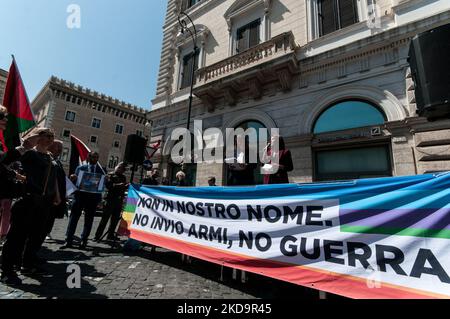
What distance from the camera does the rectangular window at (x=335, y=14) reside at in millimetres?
8250

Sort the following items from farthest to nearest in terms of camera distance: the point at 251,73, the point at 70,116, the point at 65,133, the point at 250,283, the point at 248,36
→ the point at 70,116
the point at 65,133
the point at 248,36
the point at 251,73
the point at 250,283

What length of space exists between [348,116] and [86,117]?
4261 centimetres

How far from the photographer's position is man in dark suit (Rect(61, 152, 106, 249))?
4.70 meters

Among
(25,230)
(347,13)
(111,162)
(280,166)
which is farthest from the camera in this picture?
(111,162)

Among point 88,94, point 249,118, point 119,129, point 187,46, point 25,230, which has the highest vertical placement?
point 88,94

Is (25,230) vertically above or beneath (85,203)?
beneath

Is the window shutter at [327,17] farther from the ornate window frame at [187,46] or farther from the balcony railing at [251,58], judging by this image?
the ornate window frame at [187,46]

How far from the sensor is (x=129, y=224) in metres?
Answer: 4.98

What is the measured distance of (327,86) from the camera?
308 inches

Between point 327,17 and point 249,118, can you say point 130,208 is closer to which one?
point 249,118

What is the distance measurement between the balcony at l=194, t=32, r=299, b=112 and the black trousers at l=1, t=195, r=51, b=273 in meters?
7.83

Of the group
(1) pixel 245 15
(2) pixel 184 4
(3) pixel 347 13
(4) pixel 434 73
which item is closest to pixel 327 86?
(3) pixel 347 13

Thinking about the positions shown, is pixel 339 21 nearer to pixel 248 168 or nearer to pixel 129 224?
pixel 248 168

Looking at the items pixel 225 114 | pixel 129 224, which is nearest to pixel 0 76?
pixel 225 114
